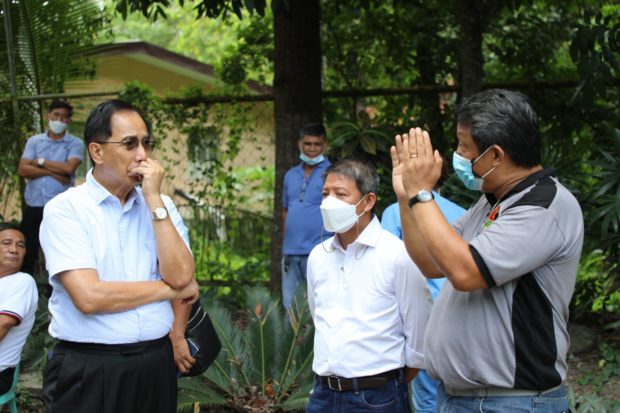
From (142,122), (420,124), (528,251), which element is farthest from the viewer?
(420,124)

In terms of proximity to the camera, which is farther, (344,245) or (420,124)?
(420,124)

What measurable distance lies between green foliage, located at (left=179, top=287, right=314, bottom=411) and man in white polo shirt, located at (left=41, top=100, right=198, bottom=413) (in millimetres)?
2173

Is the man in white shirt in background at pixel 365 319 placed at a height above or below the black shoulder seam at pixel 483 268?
below

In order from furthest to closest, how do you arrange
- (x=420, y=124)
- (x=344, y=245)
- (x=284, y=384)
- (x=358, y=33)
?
1. (x=358, y=33)
2. (x=420, y=124)
3. (x=284, y=384)
4. (x=344, y=245)

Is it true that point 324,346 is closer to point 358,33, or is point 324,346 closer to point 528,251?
point 528,251

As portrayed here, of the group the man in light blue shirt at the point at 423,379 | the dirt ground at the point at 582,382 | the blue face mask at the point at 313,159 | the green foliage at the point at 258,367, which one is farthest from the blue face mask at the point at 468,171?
the blue face mask at the point at 313,159

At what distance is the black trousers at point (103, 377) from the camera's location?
3.38 metres

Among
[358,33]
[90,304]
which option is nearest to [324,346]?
[90,304]

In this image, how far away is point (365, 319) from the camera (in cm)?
368

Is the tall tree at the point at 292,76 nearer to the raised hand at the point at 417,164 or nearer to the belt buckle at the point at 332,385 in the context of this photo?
the belt buckle at the point at 332,385

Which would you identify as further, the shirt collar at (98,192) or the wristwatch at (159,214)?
the shirt collar at (98,192)

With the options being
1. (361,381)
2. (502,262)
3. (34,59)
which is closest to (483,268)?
(502,262)

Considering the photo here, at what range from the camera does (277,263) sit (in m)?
8.05

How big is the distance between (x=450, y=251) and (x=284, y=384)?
3334mm
